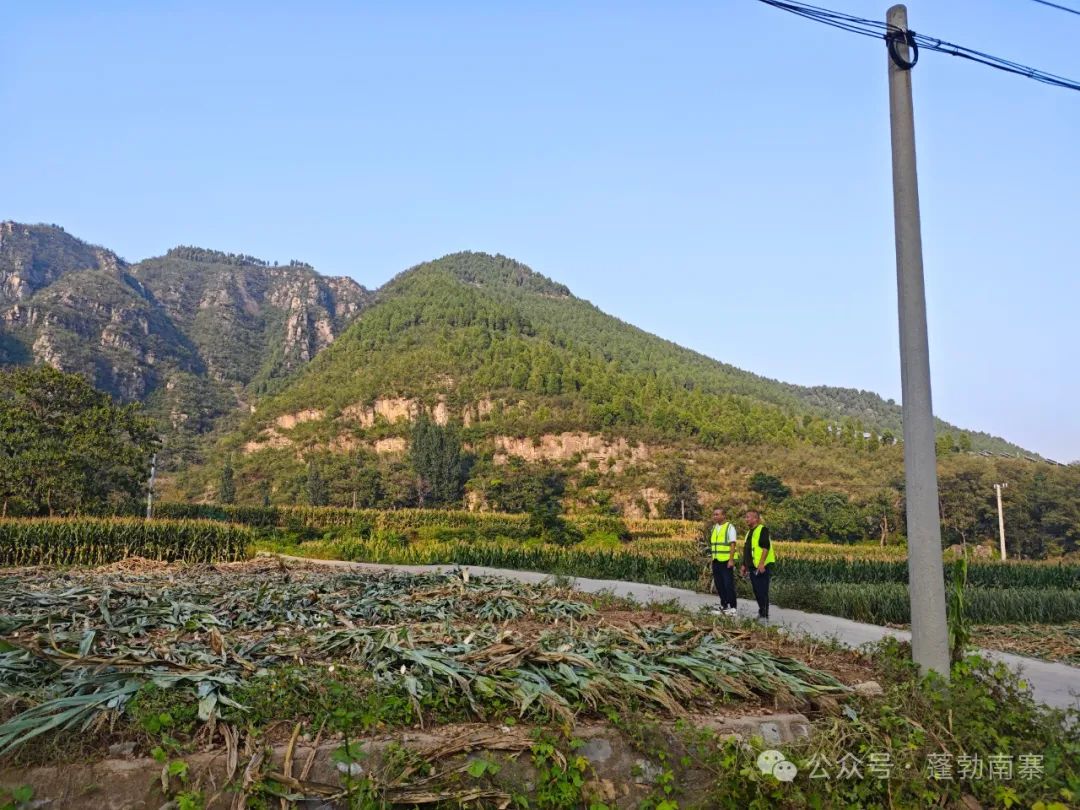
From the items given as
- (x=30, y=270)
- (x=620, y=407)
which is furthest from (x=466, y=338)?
(x=30, y=270)

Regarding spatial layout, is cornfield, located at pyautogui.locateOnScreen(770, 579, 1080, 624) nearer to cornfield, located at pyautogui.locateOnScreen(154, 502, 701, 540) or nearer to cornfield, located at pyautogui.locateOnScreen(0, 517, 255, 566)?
cornfield, located at pyautogui.locateOnScreen(0, 517, 255, 566)

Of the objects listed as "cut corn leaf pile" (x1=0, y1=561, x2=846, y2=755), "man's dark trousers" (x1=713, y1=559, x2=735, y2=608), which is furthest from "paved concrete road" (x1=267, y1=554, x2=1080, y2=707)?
"cut corn leaf pile" (x1=0, y1=561, x2=846, y2=755)

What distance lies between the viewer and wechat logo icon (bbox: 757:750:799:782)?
12.3 feet

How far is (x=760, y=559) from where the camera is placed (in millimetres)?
10172

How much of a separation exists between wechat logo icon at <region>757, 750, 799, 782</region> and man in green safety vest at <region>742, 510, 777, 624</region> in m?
6.52

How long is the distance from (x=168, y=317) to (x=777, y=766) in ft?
533

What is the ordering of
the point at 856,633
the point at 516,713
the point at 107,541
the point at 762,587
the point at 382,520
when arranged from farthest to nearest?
the point at 382,520 < the point at 107,541 < the point at 762,587 < the point at 856,633 < the point at 516,713

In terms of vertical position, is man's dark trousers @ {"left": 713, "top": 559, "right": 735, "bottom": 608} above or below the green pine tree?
below

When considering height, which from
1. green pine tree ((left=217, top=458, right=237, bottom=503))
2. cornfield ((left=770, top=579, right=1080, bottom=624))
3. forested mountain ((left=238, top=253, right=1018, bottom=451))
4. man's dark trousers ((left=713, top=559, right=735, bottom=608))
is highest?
forested mountain ((left=238, top=253, right=1018, bottom=451))

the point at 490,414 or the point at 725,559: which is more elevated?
the point at 490,414

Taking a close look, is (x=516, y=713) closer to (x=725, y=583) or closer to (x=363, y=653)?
(x=363, y=653)

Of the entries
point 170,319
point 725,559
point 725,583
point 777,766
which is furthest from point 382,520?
point 170,319

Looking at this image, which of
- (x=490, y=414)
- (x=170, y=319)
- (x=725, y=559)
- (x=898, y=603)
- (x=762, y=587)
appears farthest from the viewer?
(x=170, y=319)

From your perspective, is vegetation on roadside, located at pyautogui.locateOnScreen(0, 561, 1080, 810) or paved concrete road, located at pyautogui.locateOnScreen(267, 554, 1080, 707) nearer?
vegetation on roadside, located at pyautogui.locateOnScreen(0, 561, 1080, 810)
